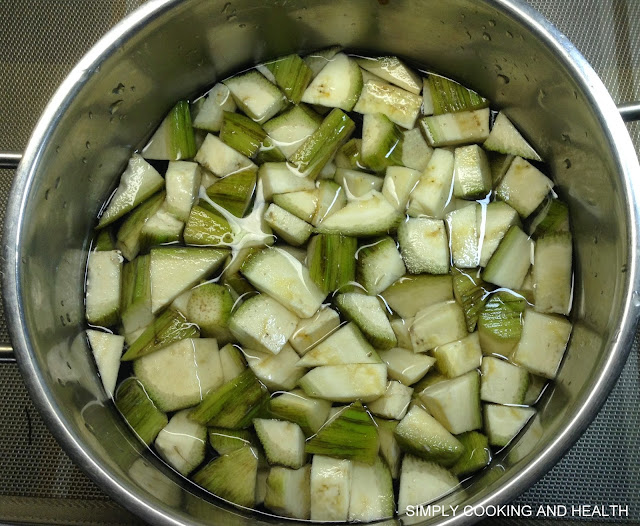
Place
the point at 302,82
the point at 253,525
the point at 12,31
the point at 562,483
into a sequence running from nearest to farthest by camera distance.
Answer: the point at 253,525 → the point at 562,483 → the point at 302,82 → the point at 12,31

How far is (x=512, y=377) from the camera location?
3.76ft

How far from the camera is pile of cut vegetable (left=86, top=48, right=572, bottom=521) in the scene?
3.68ft

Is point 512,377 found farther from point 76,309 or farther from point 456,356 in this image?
point 76,309

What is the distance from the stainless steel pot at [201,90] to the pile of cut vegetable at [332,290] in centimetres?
5

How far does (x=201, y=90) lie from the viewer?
1.35 metres

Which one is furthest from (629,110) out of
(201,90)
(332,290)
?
(201,90)

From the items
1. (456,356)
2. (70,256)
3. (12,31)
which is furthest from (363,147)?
(12,31)

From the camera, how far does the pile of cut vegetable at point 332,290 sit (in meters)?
1.12

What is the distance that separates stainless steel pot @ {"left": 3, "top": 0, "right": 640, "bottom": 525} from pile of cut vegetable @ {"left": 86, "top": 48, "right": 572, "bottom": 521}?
48 millimetres

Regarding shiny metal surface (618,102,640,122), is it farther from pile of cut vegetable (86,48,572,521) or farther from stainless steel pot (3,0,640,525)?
pile of cut vegetable (86,48,572,521)

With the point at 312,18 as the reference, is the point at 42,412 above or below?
below

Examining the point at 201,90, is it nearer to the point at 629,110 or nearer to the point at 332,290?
the point at 332,290

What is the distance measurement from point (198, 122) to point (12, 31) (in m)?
0.61

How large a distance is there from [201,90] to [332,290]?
1.97 feet
